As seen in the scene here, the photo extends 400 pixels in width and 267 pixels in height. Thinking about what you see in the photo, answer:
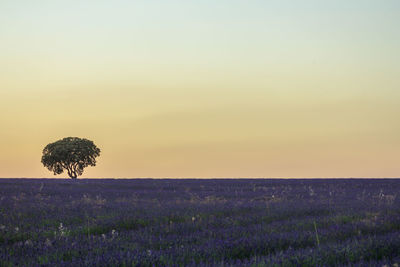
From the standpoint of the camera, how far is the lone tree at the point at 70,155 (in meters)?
52.2

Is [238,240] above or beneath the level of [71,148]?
beneath

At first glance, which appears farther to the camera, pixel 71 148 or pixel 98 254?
pixel 71 148

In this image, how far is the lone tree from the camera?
52156mm

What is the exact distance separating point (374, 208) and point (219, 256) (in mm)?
8202

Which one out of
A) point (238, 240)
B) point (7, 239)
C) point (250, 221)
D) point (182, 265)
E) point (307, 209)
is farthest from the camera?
point (307, 209)

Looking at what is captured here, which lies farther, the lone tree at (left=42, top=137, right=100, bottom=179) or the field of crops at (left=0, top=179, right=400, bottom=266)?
the lone tree at (left=42, top=137, right=100, bottom=179)

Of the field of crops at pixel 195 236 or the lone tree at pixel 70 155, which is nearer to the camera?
the field of crops at pixel 195 236

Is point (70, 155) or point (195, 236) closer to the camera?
point (195, 236)

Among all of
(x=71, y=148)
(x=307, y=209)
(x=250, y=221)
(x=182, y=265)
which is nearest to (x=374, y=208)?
(x=307, y=209)

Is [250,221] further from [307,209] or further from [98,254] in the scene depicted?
[98,254]

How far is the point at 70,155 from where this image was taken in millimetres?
52312

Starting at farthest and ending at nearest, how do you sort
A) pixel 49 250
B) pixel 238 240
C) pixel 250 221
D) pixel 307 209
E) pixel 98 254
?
pixel 307 209, pixel 250 221, pixel 238 240, pixel 49 250, pixel 98 254

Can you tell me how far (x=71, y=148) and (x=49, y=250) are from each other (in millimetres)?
46515

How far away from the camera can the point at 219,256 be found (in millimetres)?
6695
